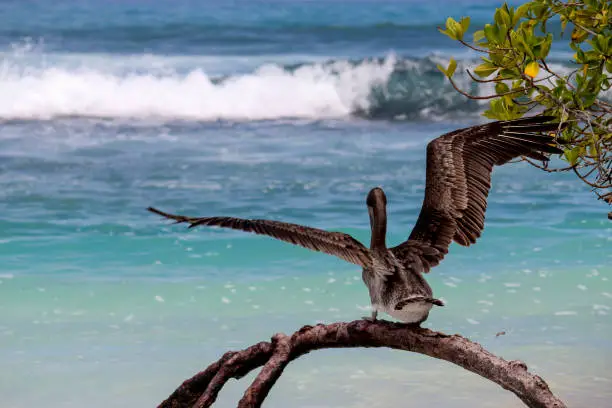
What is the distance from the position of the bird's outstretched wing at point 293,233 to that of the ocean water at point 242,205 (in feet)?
18.3

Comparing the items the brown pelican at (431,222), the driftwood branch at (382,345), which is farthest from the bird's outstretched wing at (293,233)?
the driftwood branch at (382,345)

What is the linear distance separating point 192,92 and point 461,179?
21925mm

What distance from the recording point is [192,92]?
26562 millimetres

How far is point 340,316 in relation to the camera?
12430 millimetres

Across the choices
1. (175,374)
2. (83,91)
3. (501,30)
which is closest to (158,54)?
(83,91)

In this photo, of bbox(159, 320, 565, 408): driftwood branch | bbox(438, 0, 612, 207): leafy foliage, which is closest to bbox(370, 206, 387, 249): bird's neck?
bbox(159, 320, 565, 408): driftwood branch

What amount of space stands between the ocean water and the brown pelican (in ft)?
16.1

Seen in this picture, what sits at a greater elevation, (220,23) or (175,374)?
(220,23)

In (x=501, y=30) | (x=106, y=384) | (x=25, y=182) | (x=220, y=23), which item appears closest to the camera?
(x=501, y=30)

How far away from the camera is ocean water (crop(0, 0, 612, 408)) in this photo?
10.8 metres

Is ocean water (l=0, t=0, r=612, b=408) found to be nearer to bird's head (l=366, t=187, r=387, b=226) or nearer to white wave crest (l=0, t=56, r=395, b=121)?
white wave crest (l=0, t=56, r=395, b=121)

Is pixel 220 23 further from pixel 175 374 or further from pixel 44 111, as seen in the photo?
pixel 175 374

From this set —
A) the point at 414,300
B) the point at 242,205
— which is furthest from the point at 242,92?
the point at 414,300

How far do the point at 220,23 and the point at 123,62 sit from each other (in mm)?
3346
